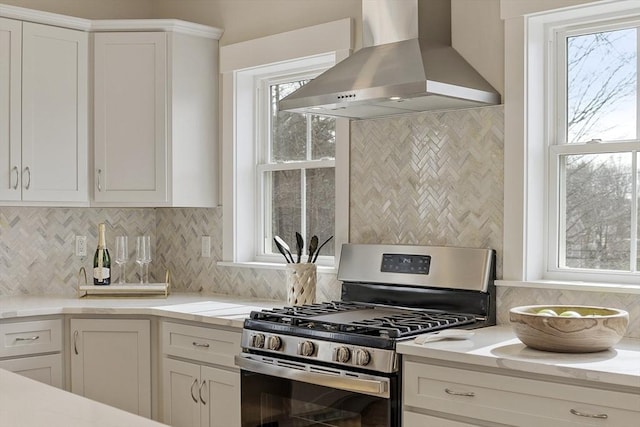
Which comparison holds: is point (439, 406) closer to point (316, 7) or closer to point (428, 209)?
point (428, 209)

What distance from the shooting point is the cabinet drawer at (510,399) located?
2.19m

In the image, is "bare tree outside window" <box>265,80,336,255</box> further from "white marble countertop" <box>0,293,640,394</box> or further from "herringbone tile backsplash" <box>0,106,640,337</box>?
"white marble countertop" <box>0,293,640,394</box>

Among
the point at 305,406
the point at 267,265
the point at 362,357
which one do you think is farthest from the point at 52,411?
the point at 267,265

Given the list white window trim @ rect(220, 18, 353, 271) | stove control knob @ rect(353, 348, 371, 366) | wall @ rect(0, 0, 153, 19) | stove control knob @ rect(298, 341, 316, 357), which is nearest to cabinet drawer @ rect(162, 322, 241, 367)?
stove control knob @ rect(298, 341, 316, 357)

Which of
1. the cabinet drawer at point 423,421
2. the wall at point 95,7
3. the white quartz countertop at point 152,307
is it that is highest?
the wall at point 95,7

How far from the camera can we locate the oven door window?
2689mm

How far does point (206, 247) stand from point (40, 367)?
113 centimetres

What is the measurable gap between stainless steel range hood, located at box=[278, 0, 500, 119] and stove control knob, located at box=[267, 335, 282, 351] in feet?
3.04

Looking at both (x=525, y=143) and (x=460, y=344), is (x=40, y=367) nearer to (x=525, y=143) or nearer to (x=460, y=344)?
(x=460, y=344)

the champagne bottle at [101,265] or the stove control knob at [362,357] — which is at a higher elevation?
the champagne bottle at [101,265]

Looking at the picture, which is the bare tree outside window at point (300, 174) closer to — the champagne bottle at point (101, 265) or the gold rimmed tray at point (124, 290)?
the gold rimmed tray at point (124, 290)

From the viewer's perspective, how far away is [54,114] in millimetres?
4027

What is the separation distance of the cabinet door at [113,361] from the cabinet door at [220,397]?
15.1 inches

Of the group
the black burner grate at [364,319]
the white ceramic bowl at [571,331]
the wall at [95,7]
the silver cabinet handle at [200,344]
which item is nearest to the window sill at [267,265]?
the black burner grate at [364,319]
